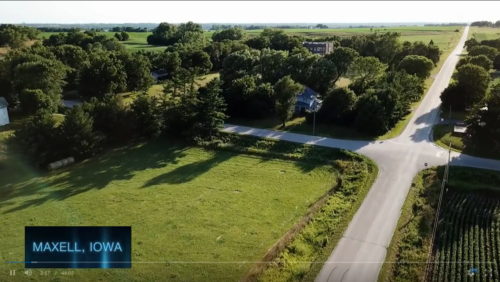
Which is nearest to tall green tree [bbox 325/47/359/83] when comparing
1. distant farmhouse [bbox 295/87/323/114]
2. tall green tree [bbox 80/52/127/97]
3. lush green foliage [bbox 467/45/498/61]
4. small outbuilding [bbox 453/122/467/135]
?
distant farmhouse [bbox 295/87/323/114]

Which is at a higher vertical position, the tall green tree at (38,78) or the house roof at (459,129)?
the tall green tree at (38,78)

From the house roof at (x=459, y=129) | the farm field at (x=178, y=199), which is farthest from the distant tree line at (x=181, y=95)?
the house roof at (x=459, y=129)

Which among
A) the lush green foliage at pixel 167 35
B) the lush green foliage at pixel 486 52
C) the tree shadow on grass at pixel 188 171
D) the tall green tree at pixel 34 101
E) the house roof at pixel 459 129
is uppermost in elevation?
the lush green foliage at pixel 167 35

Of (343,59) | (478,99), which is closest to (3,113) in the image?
(343,59)

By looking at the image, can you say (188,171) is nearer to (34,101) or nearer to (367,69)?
(34,101)

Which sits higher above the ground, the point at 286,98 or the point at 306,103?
the point at 286,98

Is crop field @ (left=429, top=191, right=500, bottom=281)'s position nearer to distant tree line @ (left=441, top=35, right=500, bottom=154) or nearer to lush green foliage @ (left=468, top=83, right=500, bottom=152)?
lush green foliage @ (left=468, top=83, right=500, bottom=152)

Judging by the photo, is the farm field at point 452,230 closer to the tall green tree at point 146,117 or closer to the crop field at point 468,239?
the crop field at point 468,239
